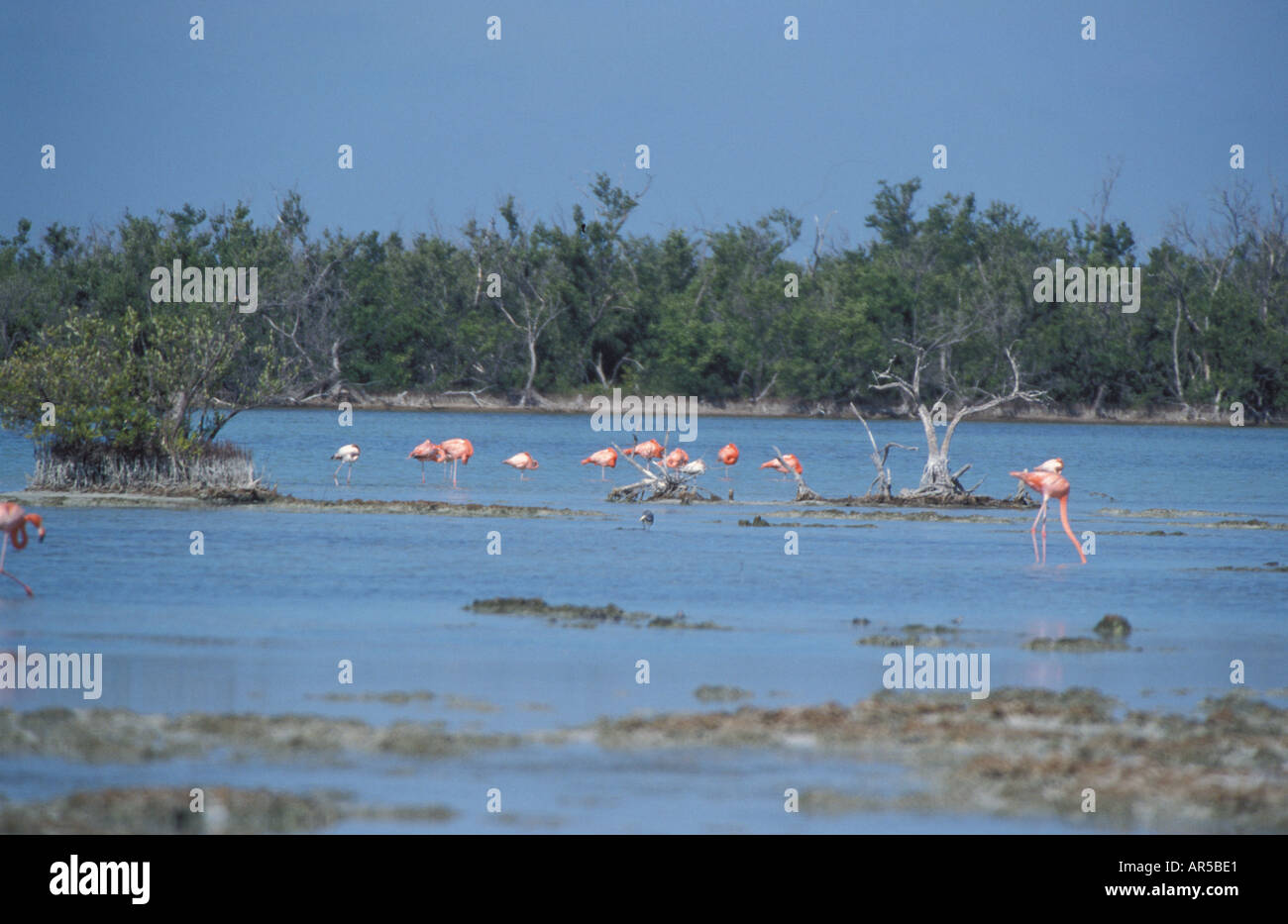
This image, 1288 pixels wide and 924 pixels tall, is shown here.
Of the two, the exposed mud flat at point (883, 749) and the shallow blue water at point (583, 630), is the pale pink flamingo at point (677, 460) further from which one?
the exposed mud flat at point (883, 749)

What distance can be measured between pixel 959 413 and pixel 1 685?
19.8m

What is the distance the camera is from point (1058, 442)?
6072cm

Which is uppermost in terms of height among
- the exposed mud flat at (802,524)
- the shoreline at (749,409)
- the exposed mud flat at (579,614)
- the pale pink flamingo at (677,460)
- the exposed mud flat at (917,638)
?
the shoreline at (749,409)

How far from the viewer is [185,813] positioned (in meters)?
7.95

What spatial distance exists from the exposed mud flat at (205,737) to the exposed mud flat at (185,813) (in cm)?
97

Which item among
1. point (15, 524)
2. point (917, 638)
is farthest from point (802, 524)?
point (15, 524)

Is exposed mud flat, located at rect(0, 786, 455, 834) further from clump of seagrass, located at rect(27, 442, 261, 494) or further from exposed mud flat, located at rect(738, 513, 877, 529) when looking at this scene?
clump of seagrass, located at rect(27, 442, 261, 494)

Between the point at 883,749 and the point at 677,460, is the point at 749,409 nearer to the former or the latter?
the point at 677,460

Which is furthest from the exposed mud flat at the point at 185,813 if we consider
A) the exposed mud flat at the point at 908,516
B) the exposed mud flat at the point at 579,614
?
the exposed mud flat at the point at 908,516

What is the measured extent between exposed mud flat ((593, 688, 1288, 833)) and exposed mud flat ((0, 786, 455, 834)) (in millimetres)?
2042

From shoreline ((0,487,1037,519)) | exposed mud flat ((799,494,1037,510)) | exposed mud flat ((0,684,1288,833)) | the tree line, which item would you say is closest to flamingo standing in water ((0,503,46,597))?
exposed mud flat ((0,684,1288,833))

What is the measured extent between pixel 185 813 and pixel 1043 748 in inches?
203

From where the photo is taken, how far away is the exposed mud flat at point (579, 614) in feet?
48.8
